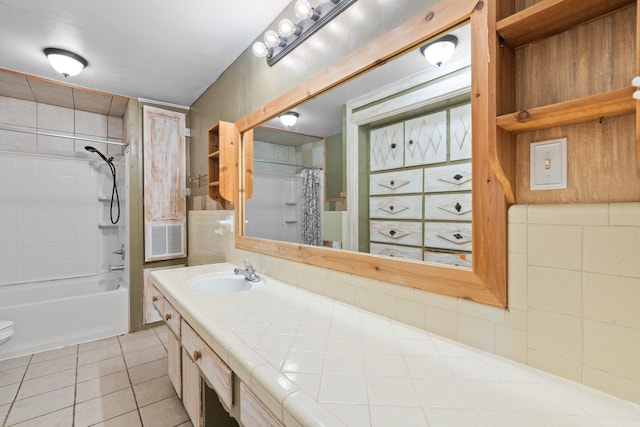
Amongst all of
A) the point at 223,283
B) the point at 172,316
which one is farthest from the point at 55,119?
the point at 172,316

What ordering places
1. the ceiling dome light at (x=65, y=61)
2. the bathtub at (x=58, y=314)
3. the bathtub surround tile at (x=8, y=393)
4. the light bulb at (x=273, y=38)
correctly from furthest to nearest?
1. the bathtub at (x=58, y=314)
2. the ceiling dome light at (x=65, y=61)
3. the bathtub surround tile at (x=8, y=393)
4. the light bulb at (x=273, y=38)

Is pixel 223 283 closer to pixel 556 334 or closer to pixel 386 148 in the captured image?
pixel 386 148

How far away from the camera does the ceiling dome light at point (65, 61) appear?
85.4 inches

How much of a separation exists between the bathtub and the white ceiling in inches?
80.4

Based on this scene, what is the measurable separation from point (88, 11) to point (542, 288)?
2.65 meters

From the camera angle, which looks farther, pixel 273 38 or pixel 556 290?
pixel 273 38

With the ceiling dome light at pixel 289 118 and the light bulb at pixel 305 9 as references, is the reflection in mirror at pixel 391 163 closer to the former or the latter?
the ceiling dome light at pixel 289 118

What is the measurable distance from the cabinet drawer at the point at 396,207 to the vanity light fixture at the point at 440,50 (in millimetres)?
483

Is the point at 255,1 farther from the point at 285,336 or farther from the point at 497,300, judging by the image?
the point at 497,300

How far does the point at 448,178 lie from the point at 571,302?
48 cm

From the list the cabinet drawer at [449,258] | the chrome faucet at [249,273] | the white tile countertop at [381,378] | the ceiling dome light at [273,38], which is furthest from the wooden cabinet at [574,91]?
the chrome faucet at [249,273]

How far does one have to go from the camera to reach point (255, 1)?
1.72 meters

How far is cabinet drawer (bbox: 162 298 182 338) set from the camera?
1504 millimetres

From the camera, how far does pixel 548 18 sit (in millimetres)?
726
